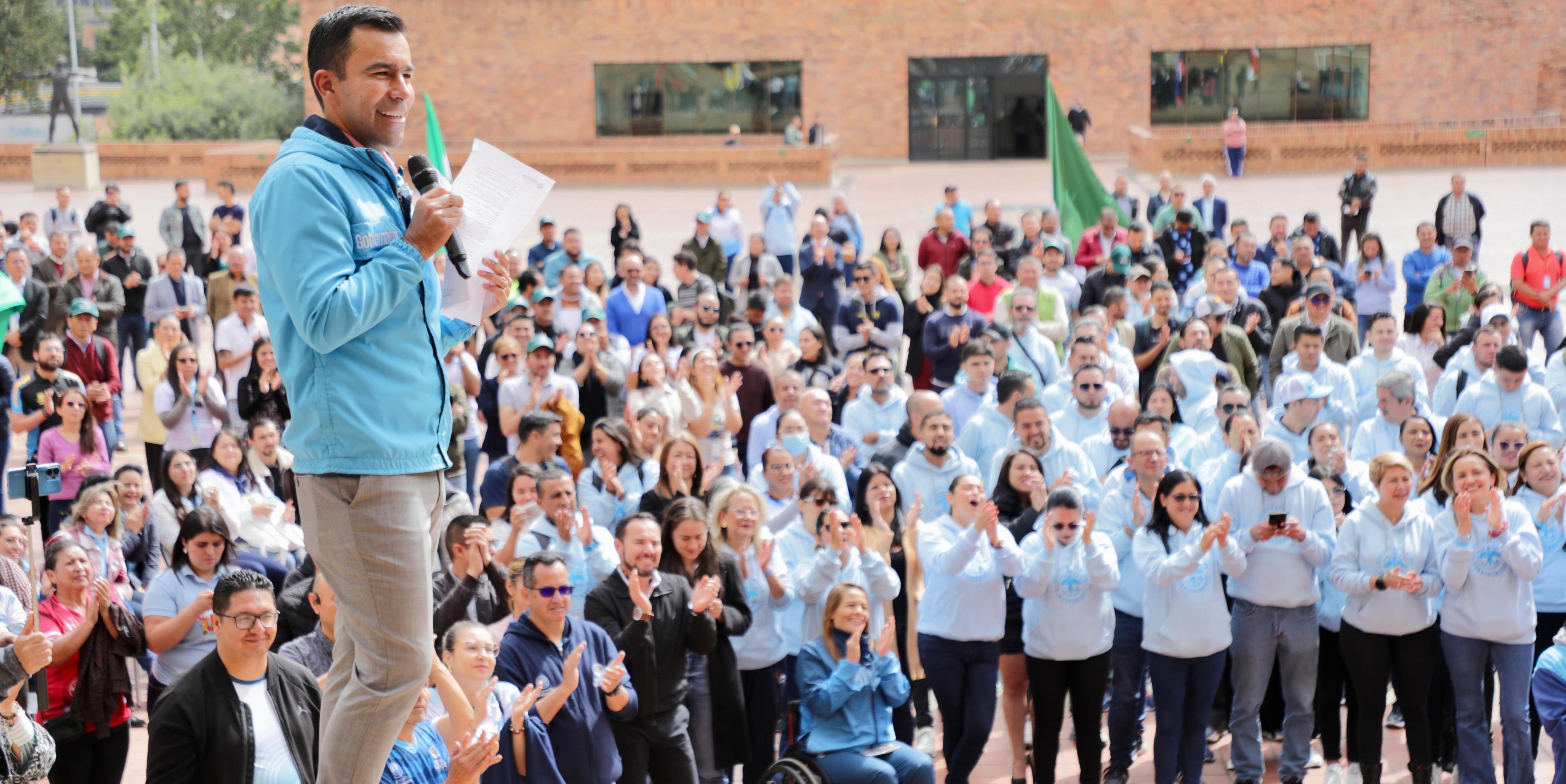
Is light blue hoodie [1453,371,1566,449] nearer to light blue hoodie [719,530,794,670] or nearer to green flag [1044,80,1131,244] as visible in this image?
light blue hoodie [719,530,794,670]

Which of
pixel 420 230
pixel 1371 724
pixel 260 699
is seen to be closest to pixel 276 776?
pixel 260 699

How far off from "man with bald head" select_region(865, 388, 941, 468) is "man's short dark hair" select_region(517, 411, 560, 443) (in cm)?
206

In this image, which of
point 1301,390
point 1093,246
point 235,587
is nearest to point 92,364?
point 235,587

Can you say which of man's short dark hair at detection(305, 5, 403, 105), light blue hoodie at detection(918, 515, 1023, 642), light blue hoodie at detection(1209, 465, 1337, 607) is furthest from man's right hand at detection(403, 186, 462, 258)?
light blue hoodie at detection(1209, 465, 1337, 607)

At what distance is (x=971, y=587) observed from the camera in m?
8.20

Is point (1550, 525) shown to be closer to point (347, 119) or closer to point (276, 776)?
point (276, 776)

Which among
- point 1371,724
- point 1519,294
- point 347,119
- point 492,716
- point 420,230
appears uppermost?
point 347,119

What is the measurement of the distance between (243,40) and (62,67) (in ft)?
74.4

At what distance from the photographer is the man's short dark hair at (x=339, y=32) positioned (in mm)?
3197

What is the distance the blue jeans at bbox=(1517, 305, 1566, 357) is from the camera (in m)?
15.0

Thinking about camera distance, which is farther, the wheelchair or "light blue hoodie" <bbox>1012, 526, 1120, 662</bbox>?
"light blue hoodie" <bbox>1012, 526, 1120, 662</bbox>

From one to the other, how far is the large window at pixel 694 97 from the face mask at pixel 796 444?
33.5 metres

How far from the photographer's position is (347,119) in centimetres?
329

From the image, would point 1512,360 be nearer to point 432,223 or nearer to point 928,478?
point 928,478
